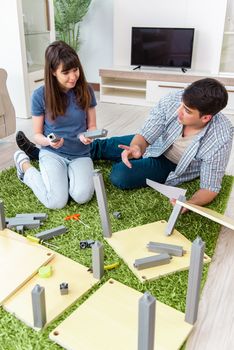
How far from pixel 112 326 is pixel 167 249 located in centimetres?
34

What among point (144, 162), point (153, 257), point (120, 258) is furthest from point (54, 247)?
point (144, 162)

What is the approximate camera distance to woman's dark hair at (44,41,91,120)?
1.30 meters

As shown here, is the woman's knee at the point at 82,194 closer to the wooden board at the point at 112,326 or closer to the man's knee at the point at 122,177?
the man's knee at the point at 122,177

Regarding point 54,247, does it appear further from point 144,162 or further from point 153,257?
point 144,162

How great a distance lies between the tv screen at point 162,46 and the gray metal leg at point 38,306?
9.41 ft

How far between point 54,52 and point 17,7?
149 centimetres

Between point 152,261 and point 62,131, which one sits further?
point 62,131

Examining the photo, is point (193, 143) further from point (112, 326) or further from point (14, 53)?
point (14, 53)

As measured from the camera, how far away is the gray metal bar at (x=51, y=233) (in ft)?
3.94

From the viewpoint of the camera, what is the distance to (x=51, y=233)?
1.22 metres

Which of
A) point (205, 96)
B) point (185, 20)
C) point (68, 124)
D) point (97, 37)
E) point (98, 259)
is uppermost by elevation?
point (185, 20)

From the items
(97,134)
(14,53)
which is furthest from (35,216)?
(14,53)

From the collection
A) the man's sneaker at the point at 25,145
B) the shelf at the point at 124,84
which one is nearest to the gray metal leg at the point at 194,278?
the man's sneaker at the point at 25,145

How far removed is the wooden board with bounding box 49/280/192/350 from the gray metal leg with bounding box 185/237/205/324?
38 millimetres
